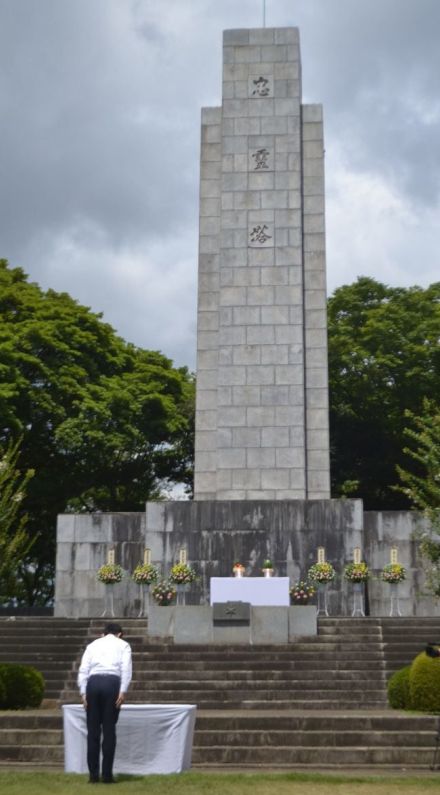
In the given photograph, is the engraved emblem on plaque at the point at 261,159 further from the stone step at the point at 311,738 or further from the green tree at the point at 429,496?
the stone step at the point at 311,738

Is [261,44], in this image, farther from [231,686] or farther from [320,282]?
[231,686]

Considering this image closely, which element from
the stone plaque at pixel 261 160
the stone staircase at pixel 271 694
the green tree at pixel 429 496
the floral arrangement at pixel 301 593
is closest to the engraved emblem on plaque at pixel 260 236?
the stone plaque at pixel 261 160

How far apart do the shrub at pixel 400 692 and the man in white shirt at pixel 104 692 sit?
6.29 meters

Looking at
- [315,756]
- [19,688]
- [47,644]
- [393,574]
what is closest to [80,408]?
[393,574]

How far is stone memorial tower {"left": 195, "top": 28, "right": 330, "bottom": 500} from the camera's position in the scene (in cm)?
2781

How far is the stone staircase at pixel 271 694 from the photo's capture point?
13.1 metres

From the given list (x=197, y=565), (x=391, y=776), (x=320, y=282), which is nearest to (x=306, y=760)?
(x=391, y=776)

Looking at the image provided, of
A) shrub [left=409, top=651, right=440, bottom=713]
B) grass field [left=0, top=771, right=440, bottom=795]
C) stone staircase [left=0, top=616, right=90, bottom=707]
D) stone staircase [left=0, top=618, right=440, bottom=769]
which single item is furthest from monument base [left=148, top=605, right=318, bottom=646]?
grass field [left=0, top=771, right=440, bottom=795]

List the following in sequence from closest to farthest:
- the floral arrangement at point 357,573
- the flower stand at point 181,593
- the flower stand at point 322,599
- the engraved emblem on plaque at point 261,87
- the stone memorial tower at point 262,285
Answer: the floral arrangement at point 357,573
the flower stand at point 322,599
the flower stand at point 181,593
the stone memorial tower at point 262,285
the engraved emblem on plaque at point 261,87

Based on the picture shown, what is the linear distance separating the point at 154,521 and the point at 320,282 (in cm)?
792

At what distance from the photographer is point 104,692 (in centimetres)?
1076

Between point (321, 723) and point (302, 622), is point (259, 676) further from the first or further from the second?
point (321, 723)

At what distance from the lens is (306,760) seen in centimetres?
1301

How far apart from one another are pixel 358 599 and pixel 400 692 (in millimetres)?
9623
